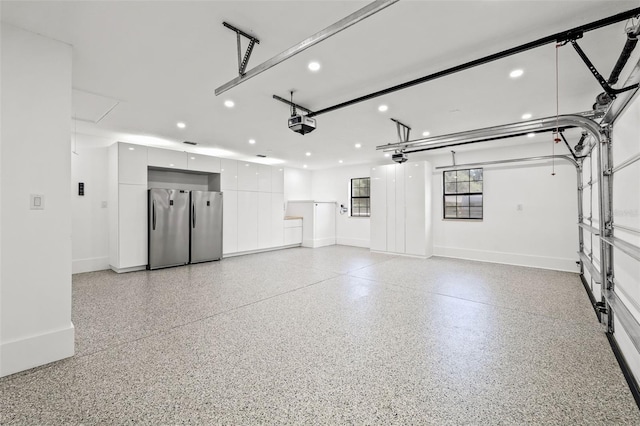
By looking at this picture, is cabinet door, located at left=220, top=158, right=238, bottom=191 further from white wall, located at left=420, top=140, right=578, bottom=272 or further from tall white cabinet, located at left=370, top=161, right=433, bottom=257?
white wall, located at left=420, top=140, right=578, bottom=272

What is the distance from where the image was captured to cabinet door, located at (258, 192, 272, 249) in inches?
302

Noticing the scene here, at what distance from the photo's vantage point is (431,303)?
11.8 feet

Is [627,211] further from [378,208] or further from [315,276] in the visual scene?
[378,208]

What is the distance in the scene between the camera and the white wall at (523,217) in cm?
554

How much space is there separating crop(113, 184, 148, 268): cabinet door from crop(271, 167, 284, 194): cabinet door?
129 inches

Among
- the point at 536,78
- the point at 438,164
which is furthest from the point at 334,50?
the point at 438,164

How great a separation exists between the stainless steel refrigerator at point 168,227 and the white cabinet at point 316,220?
12.4ft

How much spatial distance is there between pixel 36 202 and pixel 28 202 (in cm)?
4

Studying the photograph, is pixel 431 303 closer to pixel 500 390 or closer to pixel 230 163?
pixel 500 390

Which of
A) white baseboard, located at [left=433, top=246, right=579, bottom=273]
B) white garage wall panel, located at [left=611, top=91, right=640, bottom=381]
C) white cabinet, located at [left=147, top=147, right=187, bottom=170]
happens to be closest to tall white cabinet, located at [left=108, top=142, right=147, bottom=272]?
white cabinet, located at [left=147, top=147, right=187, bottom=170]

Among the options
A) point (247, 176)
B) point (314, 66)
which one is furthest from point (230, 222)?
point (314, 66)

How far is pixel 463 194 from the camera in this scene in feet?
22.4

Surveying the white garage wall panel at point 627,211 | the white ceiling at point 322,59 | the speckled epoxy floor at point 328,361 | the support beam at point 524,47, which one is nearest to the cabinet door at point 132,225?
the speckled epoxy floor at point 328,361

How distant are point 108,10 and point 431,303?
14.1 feet
